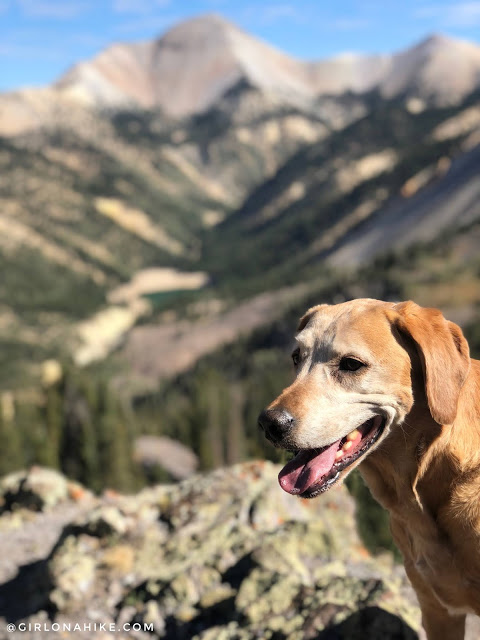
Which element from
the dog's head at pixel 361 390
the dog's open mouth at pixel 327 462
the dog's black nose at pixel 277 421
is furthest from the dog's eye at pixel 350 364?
the dog's black nose at pixel 277 421

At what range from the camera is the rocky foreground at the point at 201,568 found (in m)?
9.48

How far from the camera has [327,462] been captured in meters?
5.73

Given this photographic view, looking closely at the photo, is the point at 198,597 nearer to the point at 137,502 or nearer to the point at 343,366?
the point at 137,502

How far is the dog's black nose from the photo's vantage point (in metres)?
5.54

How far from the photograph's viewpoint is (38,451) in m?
60.4

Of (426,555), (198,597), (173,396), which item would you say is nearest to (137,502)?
(198,597)

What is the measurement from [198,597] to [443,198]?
185m

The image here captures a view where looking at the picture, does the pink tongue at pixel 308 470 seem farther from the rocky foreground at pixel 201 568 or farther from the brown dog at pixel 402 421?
the rocky foreground at pixel 201 568

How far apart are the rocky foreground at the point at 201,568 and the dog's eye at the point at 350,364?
4.48m

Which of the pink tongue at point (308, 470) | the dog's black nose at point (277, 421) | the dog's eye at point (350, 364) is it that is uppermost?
the dog's eye at point (350, 364)

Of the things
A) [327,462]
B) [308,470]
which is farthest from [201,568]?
[327,462]

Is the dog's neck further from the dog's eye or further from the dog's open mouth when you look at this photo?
the dog's eye

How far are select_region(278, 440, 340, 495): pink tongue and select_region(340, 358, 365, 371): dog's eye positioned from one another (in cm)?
66

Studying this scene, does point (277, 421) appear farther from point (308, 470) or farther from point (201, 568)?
point (201, 568)
